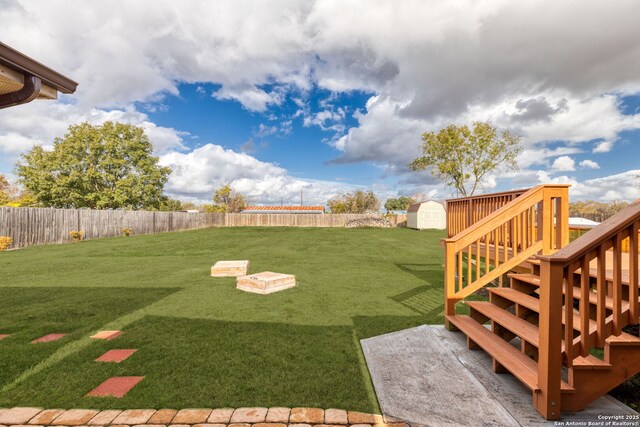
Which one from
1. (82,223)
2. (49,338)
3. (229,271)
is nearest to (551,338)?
(49,338)

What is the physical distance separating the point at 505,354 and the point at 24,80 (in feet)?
16.5

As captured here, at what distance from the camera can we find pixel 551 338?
1.96m

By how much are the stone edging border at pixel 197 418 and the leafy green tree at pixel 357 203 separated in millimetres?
50145

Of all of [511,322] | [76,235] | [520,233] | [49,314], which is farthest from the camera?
[76,235]

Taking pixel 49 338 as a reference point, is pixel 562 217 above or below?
above

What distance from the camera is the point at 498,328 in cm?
310

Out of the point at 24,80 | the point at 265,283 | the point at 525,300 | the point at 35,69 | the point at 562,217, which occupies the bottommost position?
the point at 265,283

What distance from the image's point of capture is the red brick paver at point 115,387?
2371 millimetres

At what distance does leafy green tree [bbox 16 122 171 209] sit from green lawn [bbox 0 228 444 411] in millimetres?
21496

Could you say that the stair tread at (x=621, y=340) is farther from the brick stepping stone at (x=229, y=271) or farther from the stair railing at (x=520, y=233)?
the brick stepping stone at (x=229, y=271)

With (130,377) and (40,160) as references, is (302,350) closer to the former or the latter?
(130,377)

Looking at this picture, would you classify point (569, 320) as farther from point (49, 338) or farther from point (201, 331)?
point (49, 338)

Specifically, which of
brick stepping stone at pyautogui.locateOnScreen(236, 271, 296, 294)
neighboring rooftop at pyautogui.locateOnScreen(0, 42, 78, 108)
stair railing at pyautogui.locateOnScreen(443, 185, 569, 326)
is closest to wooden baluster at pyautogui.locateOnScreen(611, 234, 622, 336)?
stair railing at pyautogui.locateOnScreen(443, 185, 569, 326)

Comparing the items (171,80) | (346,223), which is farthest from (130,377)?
(346,223)
